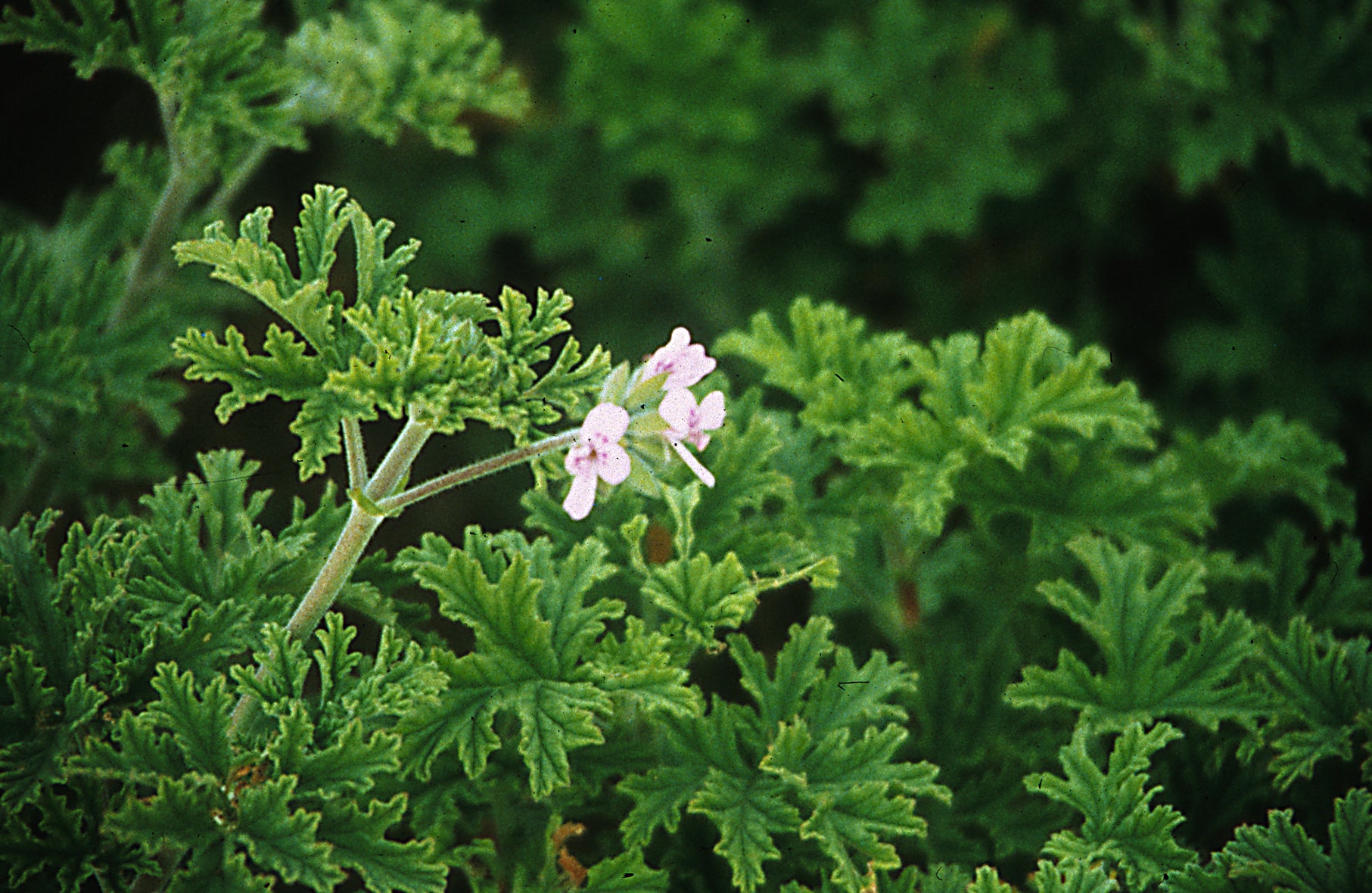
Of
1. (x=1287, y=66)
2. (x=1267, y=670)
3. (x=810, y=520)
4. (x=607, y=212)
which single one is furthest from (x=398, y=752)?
(x=1287, y=66)

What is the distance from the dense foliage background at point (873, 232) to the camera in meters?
2.27

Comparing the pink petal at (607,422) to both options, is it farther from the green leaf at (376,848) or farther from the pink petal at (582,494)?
the green leaf at (376,848)

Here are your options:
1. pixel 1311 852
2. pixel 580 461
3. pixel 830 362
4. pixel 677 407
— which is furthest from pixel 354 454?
pixel 1311 852

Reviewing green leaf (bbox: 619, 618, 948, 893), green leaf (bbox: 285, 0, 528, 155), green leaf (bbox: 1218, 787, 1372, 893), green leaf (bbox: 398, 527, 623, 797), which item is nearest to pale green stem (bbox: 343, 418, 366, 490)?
green leaf (bbox: 398, 527, 623, 797)

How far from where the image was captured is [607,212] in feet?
13.2

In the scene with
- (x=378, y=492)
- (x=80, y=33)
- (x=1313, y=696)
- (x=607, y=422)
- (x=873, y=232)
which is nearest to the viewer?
(x=607, y=422)

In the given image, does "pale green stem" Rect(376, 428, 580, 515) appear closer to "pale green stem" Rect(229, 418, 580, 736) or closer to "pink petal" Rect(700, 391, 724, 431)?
"pale green stem" Rect(229, 418, 580, 736)

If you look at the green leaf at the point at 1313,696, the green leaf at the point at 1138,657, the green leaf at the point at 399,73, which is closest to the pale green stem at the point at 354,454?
the green leaf at the point at 399,73

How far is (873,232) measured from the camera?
12.1 ft

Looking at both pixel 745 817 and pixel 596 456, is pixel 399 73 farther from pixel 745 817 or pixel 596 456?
pixel 745 817

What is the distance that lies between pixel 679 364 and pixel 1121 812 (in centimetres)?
91

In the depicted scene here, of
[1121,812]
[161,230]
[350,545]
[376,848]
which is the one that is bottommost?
[376,848]

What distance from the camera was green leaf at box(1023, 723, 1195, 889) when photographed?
68.2 inches

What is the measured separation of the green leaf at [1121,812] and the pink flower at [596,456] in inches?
31.9
